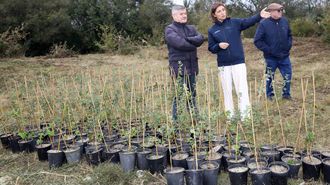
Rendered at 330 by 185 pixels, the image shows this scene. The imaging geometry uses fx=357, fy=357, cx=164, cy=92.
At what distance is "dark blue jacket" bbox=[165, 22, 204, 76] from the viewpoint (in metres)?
3.90

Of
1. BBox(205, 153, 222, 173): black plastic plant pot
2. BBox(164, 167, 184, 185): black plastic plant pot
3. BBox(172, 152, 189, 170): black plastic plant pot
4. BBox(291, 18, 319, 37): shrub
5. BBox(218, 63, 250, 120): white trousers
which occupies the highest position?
BBox(291, 18, 319, 37): shrub

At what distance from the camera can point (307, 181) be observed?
2697 mm

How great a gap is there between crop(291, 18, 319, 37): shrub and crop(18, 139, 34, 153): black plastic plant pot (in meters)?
10.9

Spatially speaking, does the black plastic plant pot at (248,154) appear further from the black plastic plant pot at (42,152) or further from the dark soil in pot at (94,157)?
the black plastic plant pot at (42,152)

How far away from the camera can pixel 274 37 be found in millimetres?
4875

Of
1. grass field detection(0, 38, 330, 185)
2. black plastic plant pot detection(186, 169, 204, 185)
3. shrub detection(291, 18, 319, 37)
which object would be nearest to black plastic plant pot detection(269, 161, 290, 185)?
grass field detection(0, 38, 330, 185)

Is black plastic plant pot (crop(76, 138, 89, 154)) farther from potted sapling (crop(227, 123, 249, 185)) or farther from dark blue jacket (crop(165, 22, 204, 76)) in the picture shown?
potted sapling (crop(227, 123, 249, 185))

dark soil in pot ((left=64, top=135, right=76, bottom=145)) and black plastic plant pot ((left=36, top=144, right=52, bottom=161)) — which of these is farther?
dark soil in pot ((left=64, top=135, right=76, bottom=145))

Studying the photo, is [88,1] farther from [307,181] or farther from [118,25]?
[307,181]

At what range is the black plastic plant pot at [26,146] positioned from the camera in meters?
3.95

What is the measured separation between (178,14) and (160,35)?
1237 cm

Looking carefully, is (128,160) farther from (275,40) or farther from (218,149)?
(275,40)

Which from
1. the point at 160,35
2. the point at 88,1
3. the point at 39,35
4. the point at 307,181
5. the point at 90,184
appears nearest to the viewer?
the point at 307,181

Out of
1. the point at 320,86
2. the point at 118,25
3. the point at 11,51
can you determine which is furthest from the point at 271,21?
the point at 118,25
